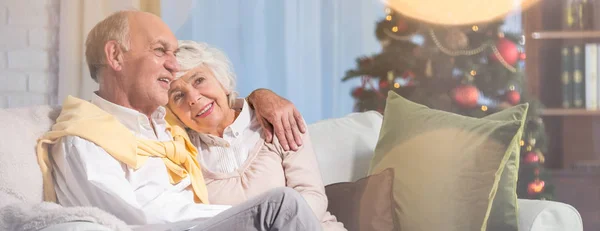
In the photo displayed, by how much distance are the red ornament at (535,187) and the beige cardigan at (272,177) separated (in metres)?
1.59

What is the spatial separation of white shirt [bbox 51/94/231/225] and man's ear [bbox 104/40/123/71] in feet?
0.30

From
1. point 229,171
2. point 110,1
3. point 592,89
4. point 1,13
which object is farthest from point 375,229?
point 592,89

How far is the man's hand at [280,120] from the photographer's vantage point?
6.39 ft

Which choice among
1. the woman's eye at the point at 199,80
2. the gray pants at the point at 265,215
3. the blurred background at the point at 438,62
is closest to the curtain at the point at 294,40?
the blurred background at the point at 438,62

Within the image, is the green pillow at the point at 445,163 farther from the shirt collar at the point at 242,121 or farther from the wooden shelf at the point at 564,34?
the wooden shelf at the point at 564,34

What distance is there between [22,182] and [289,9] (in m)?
2.06

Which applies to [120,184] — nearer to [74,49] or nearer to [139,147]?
[139,147]

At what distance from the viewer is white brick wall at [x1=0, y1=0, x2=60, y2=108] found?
2.70m

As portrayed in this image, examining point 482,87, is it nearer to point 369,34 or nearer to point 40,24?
point 369,34

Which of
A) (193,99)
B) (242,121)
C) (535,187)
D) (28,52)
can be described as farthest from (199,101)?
(535,187)

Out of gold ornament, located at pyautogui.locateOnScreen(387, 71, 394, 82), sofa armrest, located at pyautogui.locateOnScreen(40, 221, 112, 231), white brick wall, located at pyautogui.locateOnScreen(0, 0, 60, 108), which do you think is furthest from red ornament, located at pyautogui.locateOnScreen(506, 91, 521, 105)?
sofa armrest, located at pyautogui.locateOnScreen(40, 221, 112, 231)

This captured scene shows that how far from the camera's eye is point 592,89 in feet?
11.0

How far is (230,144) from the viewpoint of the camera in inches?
76.1

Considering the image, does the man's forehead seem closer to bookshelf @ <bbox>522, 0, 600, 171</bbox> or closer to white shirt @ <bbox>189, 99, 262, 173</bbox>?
white shirt @ <bbox>189, 99, 262, 173</bbox>
